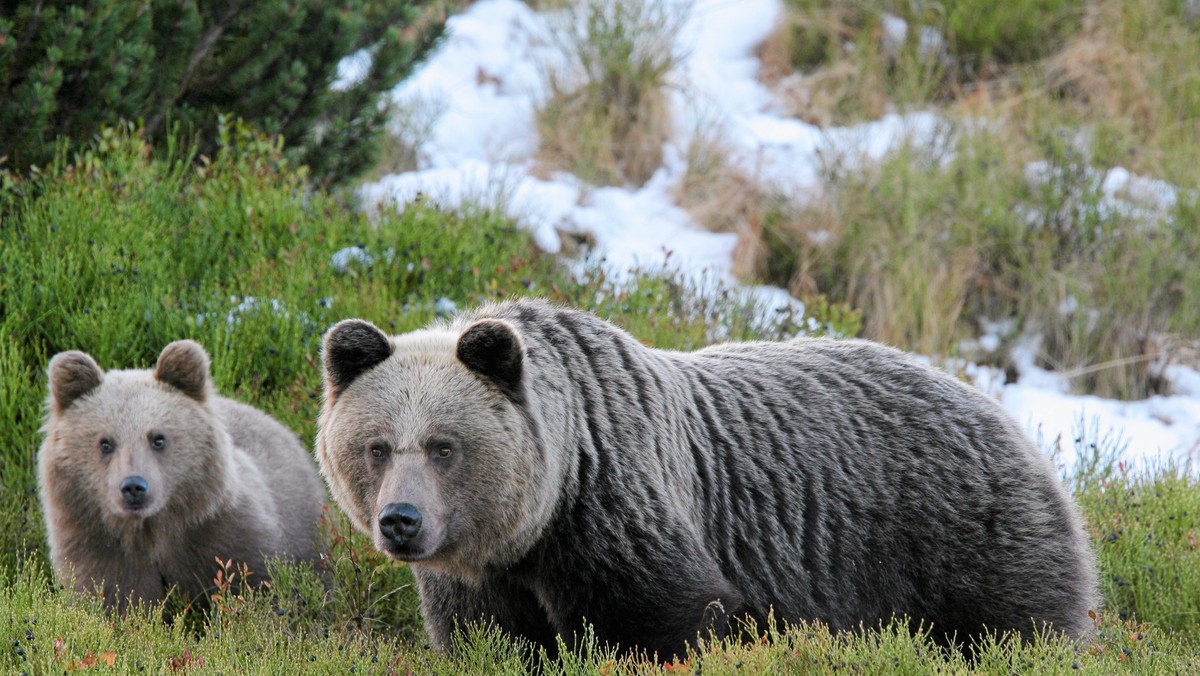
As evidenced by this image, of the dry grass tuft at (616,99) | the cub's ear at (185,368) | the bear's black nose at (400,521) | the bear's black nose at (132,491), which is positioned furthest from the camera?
the dry grass tuft at (616,99)

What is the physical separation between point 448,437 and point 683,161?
333 inches

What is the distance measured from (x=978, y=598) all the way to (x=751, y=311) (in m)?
Answer: 4.25

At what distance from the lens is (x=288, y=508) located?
6.93m

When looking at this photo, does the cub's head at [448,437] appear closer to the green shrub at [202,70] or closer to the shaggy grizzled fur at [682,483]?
the shaggy grizzled fur at [682,483]

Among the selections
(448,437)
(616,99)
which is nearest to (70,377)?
(448,437)

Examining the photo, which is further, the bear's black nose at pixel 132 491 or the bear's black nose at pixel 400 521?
the bear's black nose at pixel 132 491

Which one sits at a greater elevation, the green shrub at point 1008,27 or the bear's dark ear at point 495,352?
the green shrub at point 1008,27

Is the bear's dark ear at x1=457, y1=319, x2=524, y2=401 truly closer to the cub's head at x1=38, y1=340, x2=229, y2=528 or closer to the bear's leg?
the bear's leg

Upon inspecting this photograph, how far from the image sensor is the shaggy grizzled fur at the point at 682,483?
473 centimetres

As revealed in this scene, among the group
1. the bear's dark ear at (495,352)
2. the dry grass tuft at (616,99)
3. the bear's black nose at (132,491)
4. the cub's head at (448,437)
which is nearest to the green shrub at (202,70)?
the dry grass tuft at (616,99)

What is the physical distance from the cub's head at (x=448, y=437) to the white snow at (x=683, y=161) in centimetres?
381

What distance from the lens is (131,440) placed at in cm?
612

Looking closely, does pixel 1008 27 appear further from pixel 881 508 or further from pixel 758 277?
pixel 881 508

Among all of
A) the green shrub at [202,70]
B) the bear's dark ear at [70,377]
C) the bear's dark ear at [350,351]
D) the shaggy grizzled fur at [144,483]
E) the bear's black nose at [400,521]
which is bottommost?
the shaggy grizzled fur at [144,483]
